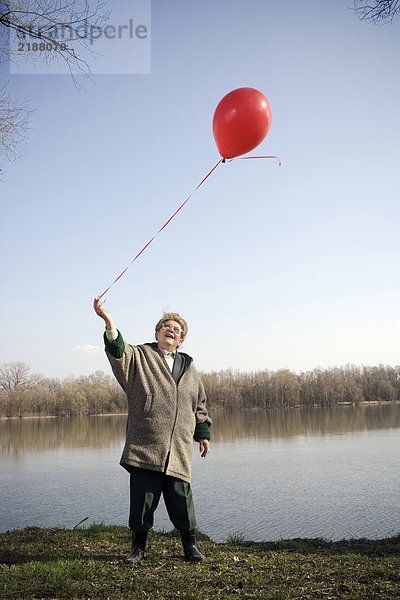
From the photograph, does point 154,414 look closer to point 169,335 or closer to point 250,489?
point 169,335

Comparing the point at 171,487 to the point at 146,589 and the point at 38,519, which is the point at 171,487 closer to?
the point at 146,589

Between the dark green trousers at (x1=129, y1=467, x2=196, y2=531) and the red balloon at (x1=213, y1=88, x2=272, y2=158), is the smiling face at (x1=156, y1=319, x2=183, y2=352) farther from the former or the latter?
the red balloon at (x1=213, y1=88, x2=272, y2=158)

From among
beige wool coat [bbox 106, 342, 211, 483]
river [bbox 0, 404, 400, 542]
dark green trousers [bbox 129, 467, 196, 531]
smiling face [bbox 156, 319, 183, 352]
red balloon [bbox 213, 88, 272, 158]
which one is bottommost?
river [bbox 0, 404, 400, 542]

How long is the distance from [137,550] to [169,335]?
5.98ft

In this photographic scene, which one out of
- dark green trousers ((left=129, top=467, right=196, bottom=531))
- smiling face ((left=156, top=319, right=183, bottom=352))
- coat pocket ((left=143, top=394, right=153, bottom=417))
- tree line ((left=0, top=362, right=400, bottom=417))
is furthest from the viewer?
tree line ((left=0, top=362, right=400, bottom=417))

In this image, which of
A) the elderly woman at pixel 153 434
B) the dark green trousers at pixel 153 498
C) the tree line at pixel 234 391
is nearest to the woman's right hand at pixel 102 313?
the elderly woman at pixel 153 434

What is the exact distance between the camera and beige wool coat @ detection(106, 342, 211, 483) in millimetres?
4195

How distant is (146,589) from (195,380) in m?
1.73

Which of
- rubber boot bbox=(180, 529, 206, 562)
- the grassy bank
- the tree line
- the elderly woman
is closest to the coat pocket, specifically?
the elderly woman

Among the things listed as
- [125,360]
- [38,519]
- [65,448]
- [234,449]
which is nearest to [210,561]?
[125,360]

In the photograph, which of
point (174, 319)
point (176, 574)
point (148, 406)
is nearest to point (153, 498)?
point (176, 574)

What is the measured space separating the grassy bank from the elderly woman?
344mm

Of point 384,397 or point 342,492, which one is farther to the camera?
point 384,397

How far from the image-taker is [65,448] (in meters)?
30.0
